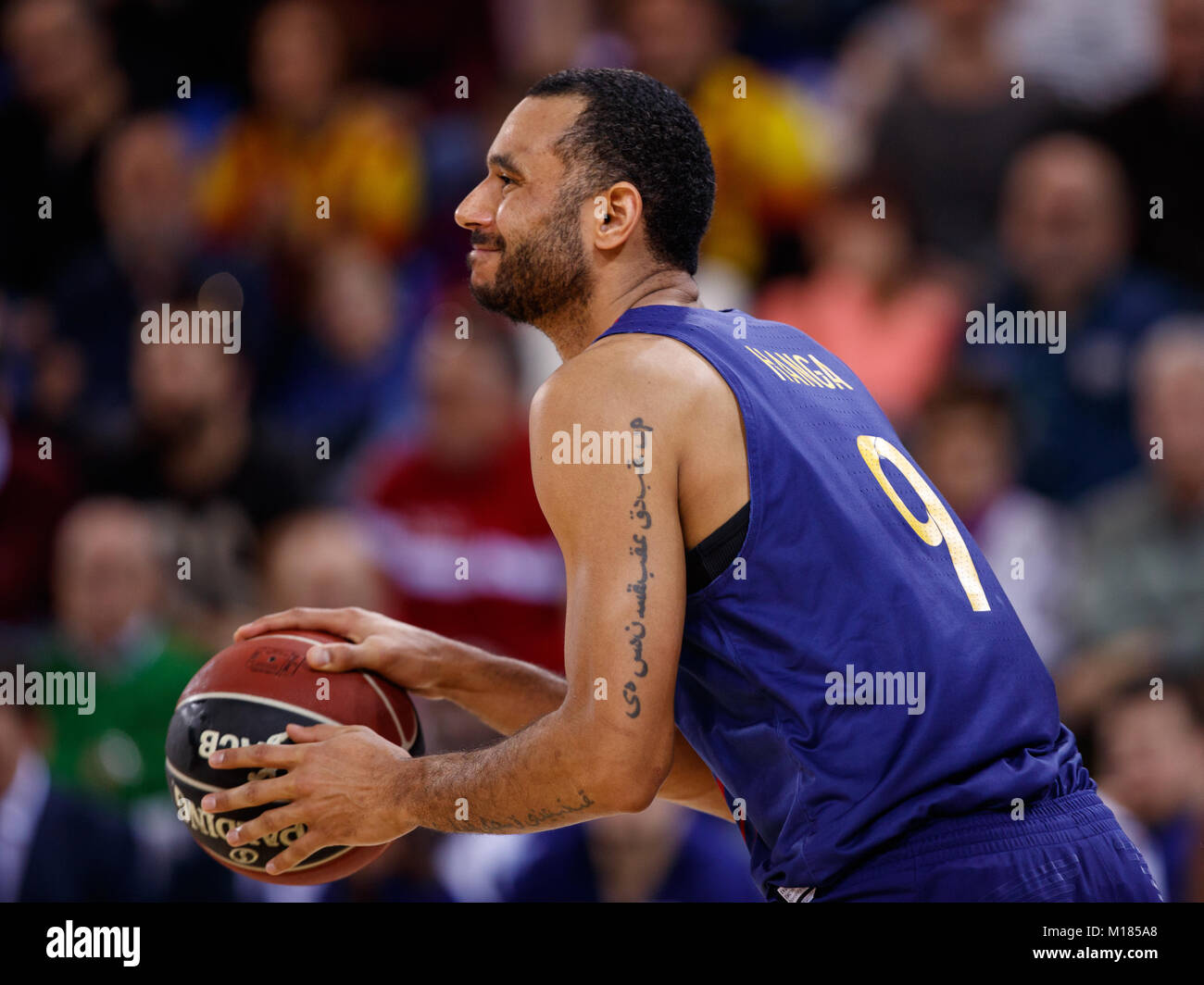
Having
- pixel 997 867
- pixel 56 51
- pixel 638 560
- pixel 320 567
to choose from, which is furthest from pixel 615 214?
pixel 56 51

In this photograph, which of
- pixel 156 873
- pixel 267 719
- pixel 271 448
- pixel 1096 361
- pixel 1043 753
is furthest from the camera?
pixel 271 448

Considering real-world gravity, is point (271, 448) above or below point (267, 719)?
above

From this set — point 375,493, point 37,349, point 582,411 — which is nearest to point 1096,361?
point 375,493

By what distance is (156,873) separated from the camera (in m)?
5.44

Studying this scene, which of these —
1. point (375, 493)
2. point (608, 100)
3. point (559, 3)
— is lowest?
point (375, 493)

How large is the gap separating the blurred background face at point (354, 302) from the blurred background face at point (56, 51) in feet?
6.88

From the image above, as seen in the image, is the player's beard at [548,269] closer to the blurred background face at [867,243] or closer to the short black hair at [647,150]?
the short black hair at [647,150]

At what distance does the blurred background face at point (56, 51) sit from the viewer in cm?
830

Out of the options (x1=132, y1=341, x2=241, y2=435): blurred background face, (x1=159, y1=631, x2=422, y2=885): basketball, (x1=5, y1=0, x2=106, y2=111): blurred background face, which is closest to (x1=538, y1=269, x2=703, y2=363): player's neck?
(x1=159, y1=631, x2=422, y2=885): basketball

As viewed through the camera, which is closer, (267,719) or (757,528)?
(757,528)

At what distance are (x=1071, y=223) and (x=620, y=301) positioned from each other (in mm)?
3891

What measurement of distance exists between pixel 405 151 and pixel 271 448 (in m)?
1.90

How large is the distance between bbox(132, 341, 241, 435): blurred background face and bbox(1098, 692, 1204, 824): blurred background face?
427 cm

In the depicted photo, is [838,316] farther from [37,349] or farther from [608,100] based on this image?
[37,349]
